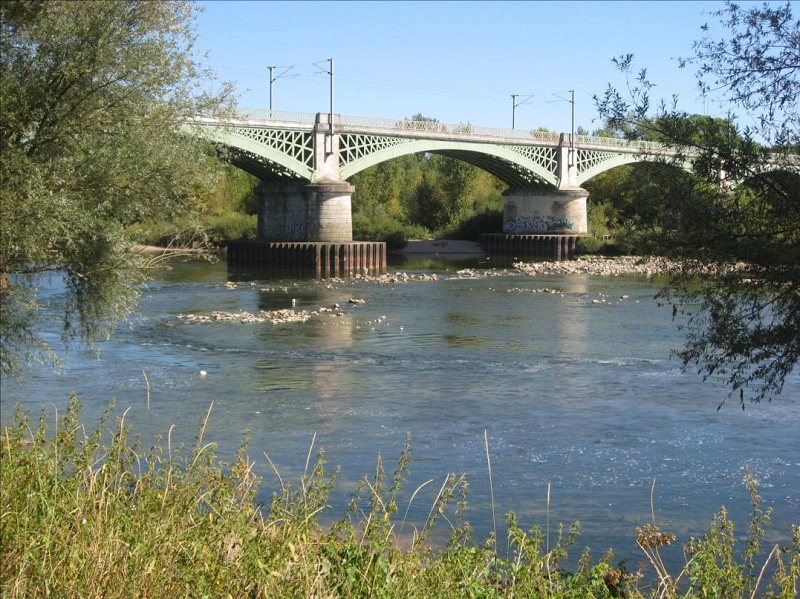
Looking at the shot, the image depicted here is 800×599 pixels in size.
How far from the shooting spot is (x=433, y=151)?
53781 millimetres

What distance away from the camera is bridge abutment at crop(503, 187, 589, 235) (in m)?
63.8

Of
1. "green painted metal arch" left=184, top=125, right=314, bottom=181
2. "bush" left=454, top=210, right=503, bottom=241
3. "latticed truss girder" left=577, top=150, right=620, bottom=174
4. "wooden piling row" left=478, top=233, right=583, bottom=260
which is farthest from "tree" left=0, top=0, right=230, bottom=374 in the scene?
"bush" left=454, top=210, right=503, bottom=241

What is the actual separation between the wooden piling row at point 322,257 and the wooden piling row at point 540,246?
14.2 metres

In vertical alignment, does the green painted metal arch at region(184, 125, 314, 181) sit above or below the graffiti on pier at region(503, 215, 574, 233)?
above

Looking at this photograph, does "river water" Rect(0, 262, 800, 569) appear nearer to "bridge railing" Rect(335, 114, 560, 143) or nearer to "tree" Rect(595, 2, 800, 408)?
"tree" Rect(595, 2, 800, 408)

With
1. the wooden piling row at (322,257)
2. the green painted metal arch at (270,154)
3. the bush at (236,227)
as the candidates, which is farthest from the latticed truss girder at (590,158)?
the green painted metal arch at (270,154)

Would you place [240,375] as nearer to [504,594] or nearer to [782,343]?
[782,343]

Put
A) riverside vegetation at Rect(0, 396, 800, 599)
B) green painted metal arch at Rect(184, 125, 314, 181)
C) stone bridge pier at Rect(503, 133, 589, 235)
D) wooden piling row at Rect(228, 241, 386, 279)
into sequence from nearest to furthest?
riverside vegetation at Rect(0, 396, 800, 599) < green painted metal arch at Rect(184, 125, 314, 181) < wooden piling row at Rect(228, 241, 386, 279) < stone bridge pier at Rect(503, 133, 589, 235)

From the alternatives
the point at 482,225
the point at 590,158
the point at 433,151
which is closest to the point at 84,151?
the point at 433,151

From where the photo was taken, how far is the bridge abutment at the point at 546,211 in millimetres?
63781

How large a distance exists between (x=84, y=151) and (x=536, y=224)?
54.8 meters

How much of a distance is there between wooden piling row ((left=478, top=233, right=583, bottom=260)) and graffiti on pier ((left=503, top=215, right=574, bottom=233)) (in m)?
0.93

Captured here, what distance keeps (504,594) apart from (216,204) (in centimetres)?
6692

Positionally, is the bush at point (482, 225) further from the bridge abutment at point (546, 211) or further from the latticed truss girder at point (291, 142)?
the latticed truss girder at point (291, 142)
